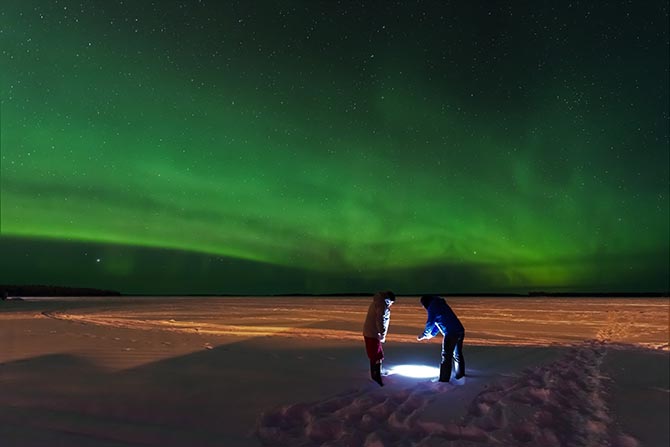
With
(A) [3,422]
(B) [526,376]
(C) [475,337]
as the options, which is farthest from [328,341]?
(A) [3,422]

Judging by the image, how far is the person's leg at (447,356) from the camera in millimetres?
8367

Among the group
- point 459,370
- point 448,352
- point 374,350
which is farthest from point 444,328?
point 374,350

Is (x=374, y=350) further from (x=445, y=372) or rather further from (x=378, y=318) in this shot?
(x=445, y=372)

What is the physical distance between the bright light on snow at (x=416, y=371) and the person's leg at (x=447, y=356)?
0.64 metres

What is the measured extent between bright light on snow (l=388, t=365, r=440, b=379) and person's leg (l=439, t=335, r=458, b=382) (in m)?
0.64

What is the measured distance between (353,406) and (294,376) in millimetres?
2495

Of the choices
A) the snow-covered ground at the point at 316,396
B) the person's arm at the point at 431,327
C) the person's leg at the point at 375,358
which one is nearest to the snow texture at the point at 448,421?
the snow-covered ground at the point at 316,396

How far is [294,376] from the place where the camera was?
8.91m

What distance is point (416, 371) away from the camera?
382 inches

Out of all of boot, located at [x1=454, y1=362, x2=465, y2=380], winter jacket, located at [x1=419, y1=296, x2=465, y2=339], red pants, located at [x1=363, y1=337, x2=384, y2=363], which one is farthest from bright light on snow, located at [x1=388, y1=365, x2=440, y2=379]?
red pants, located at [x1=363, y1=337, x2=384, y2=363]

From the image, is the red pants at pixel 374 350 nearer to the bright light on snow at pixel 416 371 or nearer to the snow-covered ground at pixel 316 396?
the snow-covered ground at pixel 316 396

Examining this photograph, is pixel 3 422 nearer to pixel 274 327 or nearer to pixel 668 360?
pixel 668 360

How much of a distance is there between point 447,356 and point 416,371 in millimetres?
1490

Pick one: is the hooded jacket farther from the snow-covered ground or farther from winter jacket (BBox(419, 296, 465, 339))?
the snow-covered ground
